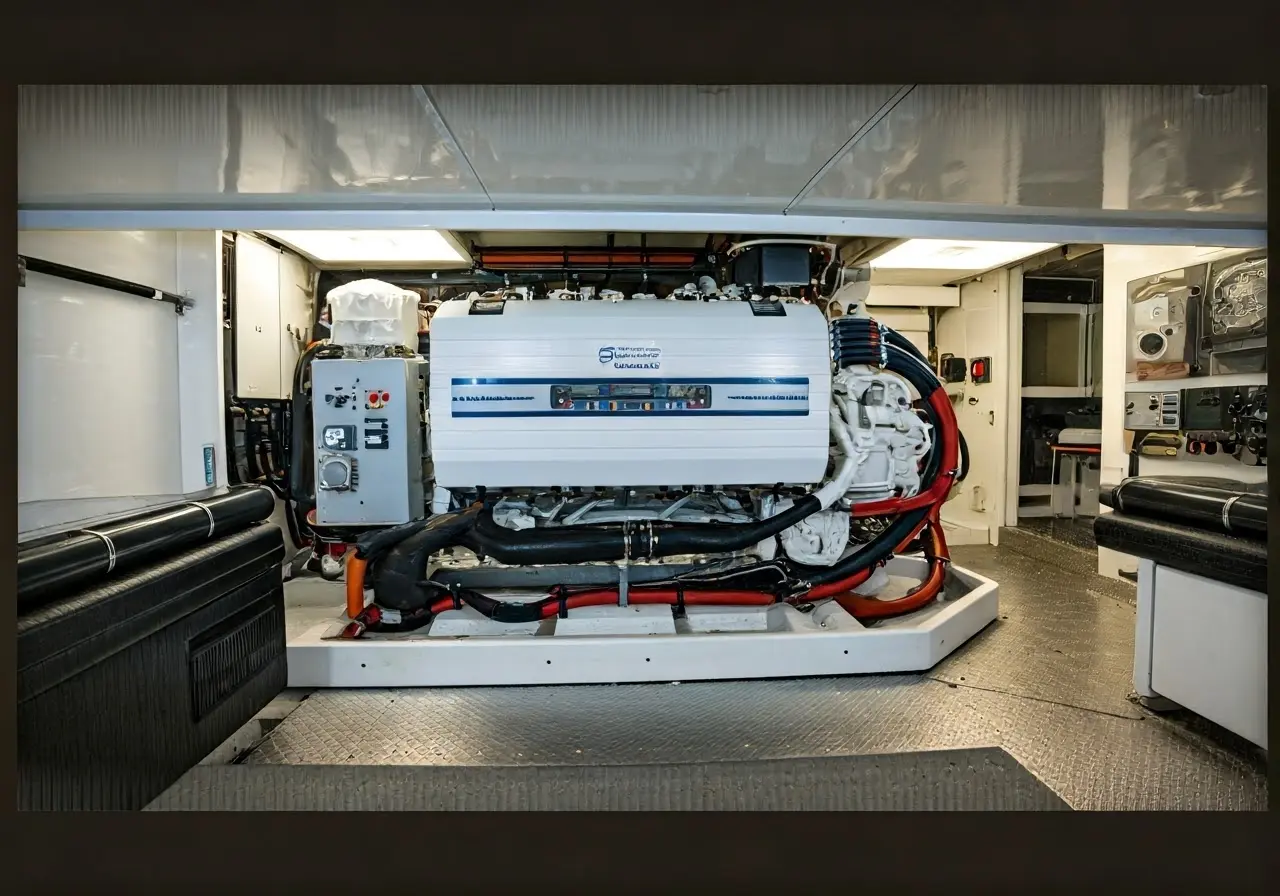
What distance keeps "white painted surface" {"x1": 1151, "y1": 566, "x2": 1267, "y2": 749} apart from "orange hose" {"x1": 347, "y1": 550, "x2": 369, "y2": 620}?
12.7 ft

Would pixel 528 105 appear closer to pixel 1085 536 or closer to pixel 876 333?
pixel 876 333

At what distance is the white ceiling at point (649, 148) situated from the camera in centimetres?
156

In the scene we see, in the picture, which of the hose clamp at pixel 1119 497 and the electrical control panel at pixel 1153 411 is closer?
the hose clamp at pixel 1119 497

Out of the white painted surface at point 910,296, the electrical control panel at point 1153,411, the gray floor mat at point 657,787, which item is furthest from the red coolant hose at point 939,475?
the white painted surface at point 910,296

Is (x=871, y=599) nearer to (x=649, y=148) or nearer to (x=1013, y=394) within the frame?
(x=649, y=148)

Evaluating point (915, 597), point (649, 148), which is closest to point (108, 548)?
point (649, 148)

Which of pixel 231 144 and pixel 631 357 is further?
pixel 631 357

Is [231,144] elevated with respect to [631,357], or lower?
elevated

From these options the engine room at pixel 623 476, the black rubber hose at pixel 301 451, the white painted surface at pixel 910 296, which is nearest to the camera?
the engine room at pixel 623 476

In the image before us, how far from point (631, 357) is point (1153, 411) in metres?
3.87

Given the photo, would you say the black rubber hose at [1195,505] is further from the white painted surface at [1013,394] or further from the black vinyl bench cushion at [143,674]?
the black vinyl bench cushion at [143,674]

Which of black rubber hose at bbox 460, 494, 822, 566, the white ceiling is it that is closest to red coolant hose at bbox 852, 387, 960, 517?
black rubber hose at bbox 460, 494, 822, 566

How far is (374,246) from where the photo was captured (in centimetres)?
390

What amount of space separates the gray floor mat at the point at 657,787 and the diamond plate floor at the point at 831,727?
0.69 feet
